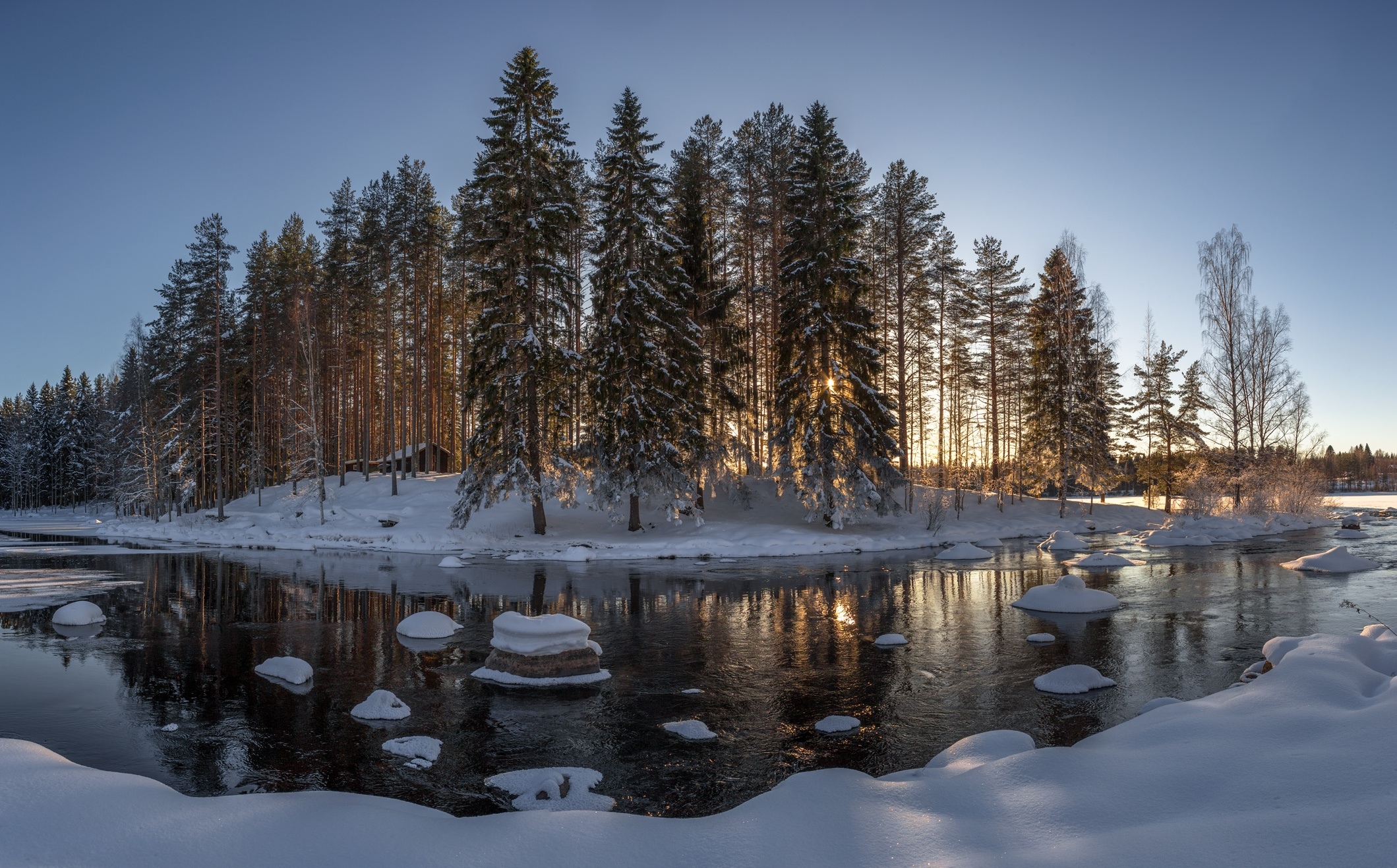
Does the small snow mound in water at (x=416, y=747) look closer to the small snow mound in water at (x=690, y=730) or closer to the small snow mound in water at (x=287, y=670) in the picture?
the small snow mound in water at (x=690, y=730)

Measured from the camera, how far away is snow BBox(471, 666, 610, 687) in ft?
33.2

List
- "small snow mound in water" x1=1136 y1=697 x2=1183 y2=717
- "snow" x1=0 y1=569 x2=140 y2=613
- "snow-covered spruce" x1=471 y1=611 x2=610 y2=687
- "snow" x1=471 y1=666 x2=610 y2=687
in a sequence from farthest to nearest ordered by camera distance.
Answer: "snow" x1=0 y1=569 x2=140 y2=613
"snow-covered spruce" x1=471 y1=611 x2=610 y2=687
"snow" x1=471 y1=666 x2=610 y2=687
"small snow mound in water" x1=1136 y1=697 x2=1183 y2=717

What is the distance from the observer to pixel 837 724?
8203 mm

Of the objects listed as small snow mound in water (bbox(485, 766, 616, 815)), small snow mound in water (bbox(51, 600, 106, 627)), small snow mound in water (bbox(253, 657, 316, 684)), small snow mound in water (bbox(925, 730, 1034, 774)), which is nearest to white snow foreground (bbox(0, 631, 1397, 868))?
small snow mound in water (bbox(925, 730, 1034, 774))

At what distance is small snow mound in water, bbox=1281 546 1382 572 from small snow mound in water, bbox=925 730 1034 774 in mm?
18778

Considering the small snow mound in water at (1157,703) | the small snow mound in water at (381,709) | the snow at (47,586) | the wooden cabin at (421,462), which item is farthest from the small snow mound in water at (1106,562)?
the wooden cabin at (421,462)

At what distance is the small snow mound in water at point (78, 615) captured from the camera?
47.4 ft

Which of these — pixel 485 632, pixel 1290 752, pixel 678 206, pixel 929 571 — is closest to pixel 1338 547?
pixel 929 571

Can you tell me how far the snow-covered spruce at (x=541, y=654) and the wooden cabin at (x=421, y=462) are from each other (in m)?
34.2

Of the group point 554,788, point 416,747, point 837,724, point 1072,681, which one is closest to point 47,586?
point 416,747

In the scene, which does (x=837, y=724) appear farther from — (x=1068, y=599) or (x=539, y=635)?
(x=1068, y=599)

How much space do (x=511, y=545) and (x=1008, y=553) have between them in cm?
1852

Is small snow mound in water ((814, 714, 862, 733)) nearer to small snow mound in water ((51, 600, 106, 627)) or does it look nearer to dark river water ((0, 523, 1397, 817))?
dark river water ((0, 523, 1397, 817))

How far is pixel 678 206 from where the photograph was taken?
107 ft
